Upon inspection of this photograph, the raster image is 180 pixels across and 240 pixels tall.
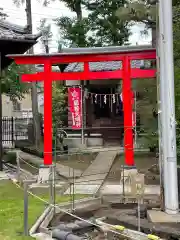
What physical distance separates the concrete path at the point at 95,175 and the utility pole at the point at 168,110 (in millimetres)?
3507

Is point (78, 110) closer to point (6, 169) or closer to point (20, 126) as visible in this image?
point (6, 169)

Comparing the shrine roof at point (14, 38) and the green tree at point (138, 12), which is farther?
the shrine roof at point (14, 38)

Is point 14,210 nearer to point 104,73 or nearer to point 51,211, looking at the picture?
point 51,211

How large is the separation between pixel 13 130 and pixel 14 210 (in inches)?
711

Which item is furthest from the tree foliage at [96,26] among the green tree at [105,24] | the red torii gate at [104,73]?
the red torii gate at [104,73]

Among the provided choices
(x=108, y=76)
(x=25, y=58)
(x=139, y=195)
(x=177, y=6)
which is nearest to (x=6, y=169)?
(x=25, y=58)

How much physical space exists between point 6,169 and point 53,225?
273 inches

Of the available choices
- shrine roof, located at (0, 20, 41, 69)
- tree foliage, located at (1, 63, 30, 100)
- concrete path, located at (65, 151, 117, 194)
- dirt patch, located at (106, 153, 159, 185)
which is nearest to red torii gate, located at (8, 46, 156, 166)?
dirt patch, located at (106, 153, 159, 185)

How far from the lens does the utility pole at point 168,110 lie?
21.6 ft

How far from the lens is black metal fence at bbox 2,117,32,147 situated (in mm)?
25078

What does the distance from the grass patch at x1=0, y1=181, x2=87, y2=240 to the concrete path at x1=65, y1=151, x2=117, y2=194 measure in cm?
90

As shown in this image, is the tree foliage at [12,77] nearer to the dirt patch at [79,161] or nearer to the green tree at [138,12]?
the dirt patch at [79,161]

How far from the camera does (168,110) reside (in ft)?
22.0

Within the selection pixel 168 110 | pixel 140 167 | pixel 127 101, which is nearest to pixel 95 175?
pixel 140 167
